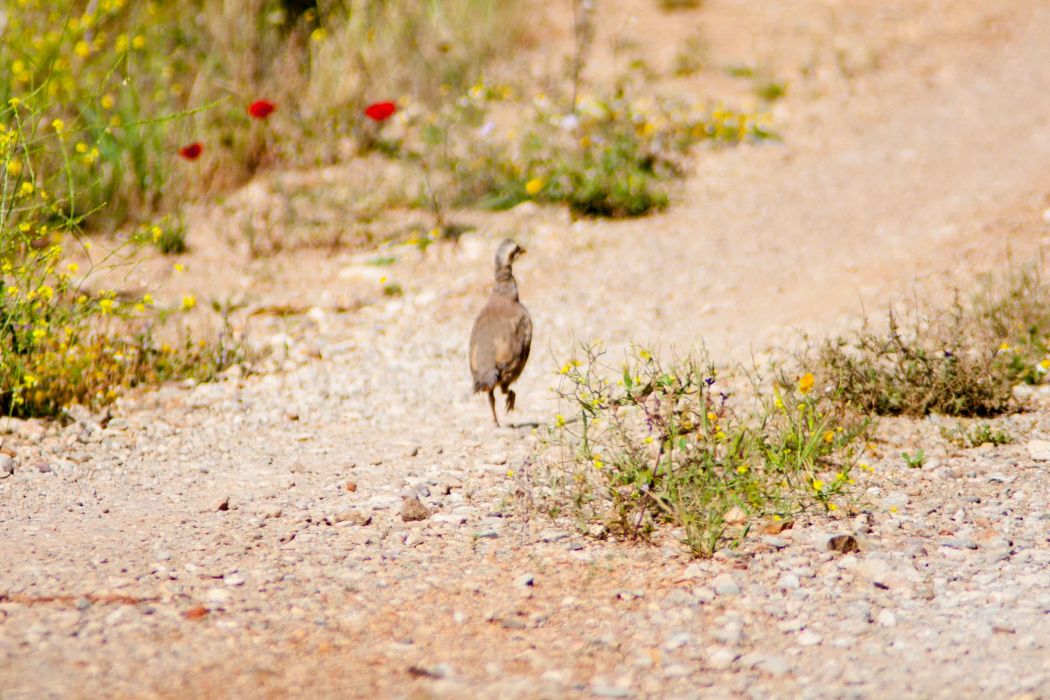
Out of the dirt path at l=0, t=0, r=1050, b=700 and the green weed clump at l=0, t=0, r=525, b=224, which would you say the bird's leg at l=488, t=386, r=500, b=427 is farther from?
the green weed clump at l=0, t=0, r=525, b=224

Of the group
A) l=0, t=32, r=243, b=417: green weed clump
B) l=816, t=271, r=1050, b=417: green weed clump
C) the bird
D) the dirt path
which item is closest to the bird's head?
the bird

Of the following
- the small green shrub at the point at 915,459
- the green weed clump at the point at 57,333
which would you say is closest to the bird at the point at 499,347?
the green weed clump at the point at 57,333

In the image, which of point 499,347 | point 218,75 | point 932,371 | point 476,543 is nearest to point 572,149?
point 218,75

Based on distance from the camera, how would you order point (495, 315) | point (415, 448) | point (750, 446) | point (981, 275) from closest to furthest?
point (750, 446) < point (415, 448) < point (495, 315) < point (981, 275)

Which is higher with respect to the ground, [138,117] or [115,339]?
[138,117]

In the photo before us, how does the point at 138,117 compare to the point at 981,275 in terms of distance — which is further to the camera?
the point at 138,117

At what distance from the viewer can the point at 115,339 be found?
6645 millimetres

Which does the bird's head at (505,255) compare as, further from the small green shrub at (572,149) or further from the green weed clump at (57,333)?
the small green shrub at (572,149)

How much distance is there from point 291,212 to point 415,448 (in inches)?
150

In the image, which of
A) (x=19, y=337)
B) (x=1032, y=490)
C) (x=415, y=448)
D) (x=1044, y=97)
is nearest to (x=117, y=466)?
(x=19, y=337)

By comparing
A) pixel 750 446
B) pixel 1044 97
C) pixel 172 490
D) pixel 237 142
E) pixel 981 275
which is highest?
pixel 1044 97

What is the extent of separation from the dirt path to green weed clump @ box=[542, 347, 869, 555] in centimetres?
15

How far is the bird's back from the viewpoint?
5.88m

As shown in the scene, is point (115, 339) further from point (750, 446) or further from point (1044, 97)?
point (1044, 97)
